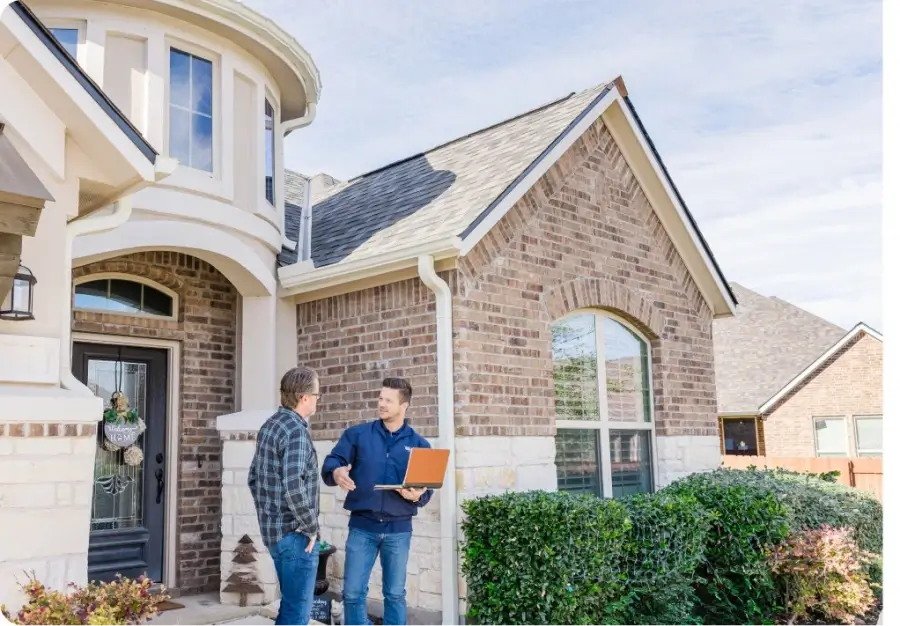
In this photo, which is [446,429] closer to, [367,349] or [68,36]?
[367,349]

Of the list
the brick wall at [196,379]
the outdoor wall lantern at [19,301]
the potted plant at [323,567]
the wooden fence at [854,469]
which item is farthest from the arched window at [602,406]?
the wooden fence at [854,469]

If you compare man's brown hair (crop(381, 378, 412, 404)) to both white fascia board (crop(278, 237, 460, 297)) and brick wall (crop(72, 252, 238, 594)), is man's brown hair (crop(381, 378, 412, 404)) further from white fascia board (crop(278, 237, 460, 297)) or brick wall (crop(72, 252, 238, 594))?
brick wall (crop(72, 252, 238, 594))

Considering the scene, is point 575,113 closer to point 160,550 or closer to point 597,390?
point 597,390

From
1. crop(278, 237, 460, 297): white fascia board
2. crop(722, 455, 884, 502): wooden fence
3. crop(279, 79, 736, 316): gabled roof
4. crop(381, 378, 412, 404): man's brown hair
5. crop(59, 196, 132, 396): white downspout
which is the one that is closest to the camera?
crop(59, 196, 132, 396): white downspout

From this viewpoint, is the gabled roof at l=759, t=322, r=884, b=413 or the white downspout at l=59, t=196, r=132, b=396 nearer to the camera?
the white downspout at l=59, t=196, r=132, b=396

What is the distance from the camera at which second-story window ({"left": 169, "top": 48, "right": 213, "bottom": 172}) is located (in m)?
7.62

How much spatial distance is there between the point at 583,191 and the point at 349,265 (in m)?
2.79

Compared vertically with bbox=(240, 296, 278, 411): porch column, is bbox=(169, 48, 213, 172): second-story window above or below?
above

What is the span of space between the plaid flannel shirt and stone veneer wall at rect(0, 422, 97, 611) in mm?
1103

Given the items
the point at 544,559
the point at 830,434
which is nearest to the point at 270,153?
the point at 544,559

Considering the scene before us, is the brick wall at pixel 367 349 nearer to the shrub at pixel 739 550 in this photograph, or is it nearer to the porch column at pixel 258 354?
Answer: the porch column at pixel 258 354

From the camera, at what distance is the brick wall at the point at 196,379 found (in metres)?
7.98

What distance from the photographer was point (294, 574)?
4.84 m

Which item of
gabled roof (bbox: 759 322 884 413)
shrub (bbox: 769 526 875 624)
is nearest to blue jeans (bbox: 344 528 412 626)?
shrub (bbox: 769 526 875 624)
